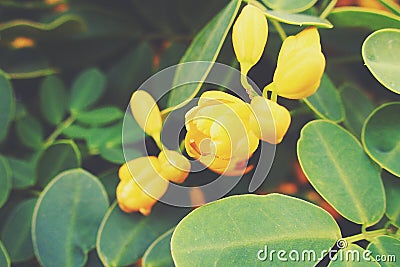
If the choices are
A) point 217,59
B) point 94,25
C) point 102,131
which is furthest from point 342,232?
point 94,25

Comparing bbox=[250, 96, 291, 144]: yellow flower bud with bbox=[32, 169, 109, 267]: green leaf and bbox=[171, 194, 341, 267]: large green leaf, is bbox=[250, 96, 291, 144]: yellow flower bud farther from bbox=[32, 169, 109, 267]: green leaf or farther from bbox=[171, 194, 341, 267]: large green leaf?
bbox=[32, 169, 109, 267]: green leaf

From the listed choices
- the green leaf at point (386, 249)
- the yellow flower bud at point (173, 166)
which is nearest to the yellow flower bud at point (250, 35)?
the yellow flower bud at point (173, 166)

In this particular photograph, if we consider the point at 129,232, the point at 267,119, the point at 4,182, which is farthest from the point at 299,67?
the point at 4,182

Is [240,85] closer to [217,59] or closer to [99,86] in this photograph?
[217,59]

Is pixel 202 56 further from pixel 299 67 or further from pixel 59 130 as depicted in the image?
pixel 59 130

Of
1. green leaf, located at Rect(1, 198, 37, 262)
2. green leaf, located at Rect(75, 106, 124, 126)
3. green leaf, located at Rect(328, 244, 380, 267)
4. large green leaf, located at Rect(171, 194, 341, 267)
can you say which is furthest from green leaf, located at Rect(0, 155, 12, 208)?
green leaf, located at Rect(328, 244, 380, 267)
